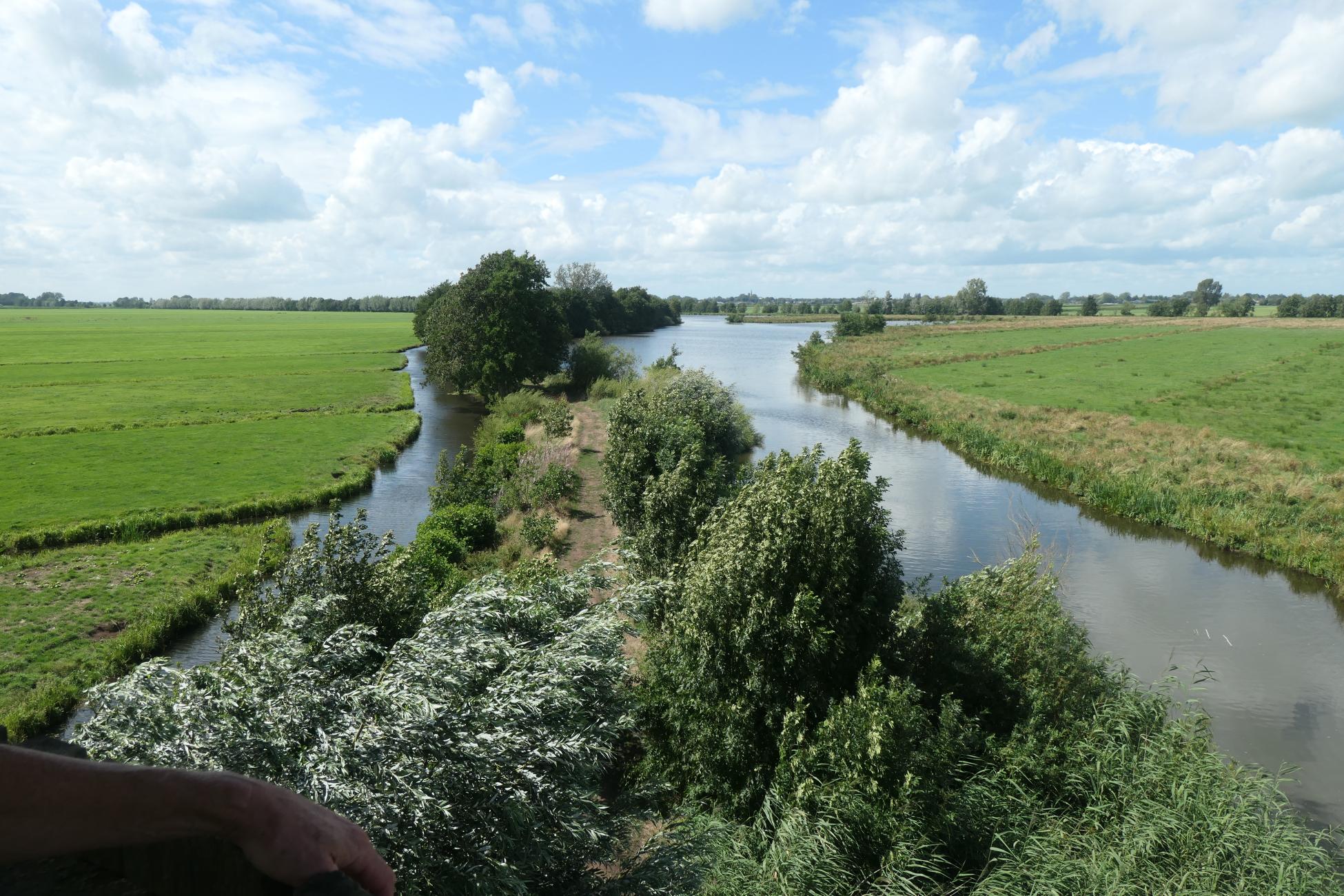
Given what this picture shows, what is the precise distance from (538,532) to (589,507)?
545 centimetres

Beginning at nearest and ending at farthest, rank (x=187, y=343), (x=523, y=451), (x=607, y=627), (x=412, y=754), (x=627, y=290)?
(x=412, y=754) → (x=607, y=627) → (x=523, y=451) → (x=187, y=343) → (x=627, y=290)

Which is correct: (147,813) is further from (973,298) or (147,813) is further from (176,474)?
(973,298)

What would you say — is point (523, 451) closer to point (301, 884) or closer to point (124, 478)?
point (124, 478)

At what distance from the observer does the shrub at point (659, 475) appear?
1812 centimetres

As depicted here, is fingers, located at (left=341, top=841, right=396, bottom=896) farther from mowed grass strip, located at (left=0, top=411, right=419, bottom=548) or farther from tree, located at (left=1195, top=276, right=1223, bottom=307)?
tree, located at (left=1195, top=276, right=1223, bottom=307)

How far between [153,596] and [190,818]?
23744mm

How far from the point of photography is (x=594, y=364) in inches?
2495

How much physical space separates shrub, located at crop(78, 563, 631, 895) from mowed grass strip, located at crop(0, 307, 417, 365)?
8470 centimetres

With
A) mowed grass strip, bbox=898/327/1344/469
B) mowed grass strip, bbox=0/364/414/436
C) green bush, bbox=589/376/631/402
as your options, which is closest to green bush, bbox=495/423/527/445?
green bush, bbox=589/376/631/402

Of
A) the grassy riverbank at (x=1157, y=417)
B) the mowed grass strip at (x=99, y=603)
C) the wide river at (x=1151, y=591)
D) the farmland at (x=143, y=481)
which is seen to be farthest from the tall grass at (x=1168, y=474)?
the farmland at (x=143, y=481)

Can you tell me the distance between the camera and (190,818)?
145 centimetres

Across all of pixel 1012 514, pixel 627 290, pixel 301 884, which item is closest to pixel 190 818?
pixel 301 884

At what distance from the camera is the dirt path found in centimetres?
2461

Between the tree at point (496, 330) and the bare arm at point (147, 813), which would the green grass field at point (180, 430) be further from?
the bare arm at point (147, 813)
